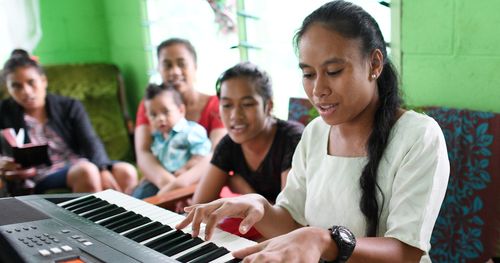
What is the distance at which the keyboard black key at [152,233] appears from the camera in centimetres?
114

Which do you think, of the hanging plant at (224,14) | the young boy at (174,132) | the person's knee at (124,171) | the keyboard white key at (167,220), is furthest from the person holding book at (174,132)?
the keyboard white key at (167,220)

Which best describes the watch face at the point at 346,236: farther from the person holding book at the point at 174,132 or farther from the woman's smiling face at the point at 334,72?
the person holding book at the point at 174,132

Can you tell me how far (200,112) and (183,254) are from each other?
5.75ft

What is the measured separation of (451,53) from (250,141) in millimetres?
790

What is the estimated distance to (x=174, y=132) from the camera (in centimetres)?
261

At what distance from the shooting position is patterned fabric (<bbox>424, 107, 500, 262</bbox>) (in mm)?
1546

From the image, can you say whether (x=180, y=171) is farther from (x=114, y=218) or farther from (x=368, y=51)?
(x=368, y=51)

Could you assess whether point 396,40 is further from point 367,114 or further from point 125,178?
point 125,178

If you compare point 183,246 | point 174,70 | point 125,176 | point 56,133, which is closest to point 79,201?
point 183,246

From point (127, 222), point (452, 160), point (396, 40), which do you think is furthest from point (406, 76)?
point (127, 222)

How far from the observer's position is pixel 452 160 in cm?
163

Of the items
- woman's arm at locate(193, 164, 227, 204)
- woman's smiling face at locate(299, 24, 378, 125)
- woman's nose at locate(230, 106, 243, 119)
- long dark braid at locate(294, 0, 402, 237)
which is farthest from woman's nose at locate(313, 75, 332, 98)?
woman's arm at locate(193, 164, 227, 204)

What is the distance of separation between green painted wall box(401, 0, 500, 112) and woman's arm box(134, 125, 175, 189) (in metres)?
1.30

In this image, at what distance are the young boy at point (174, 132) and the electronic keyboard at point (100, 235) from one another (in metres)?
1.10
